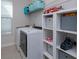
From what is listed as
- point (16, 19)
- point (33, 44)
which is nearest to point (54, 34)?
point (33, 44)

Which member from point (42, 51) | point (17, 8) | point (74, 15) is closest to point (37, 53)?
point (42, 51)

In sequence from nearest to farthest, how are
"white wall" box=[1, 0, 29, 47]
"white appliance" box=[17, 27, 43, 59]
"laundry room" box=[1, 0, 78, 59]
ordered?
"laundry room" box=[1, 0, 78, 59]
"white appliance" box=[17, 27, 43, 59]
"white wall" box=[1, 0, 29, 47]

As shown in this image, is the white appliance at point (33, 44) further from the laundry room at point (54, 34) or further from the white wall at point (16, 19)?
the white wall at point (16, 19)

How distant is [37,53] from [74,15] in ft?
4.91

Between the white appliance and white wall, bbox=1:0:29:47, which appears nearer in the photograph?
the white appliance

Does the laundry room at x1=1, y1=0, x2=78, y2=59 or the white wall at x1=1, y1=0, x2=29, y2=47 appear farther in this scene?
the white wall at x1=1, y1=0, x2=29, y2=47

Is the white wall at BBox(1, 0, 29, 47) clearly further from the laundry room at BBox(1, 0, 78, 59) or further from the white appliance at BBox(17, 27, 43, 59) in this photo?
the white appliance at BBox(17, 27, 43, 59)

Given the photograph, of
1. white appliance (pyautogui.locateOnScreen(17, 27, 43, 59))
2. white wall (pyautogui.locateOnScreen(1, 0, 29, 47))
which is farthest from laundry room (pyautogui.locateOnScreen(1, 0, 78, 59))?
white wall (pyautogui.locateOnScreen(1, 0, 29, 47))

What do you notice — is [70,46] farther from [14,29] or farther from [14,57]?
[14,29]

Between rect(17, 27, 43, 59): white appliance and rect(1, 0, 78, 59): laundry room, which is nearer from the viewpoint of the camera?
rect(1, 0, 78, 59): laundry room

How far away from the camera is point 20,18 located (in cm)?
521

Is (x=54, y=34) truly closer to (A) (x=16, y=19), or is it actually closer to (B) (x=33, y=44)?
(B) (x=33, y=44)

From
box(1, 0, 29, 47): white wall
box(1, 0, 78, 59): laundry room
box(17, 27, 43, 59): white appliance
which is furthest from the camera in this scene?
box(1, 0, 29, 47): white wall

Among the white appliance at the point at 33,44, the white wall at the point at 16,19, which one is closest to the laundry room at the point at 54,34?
the white appliance at the point at 33,44
